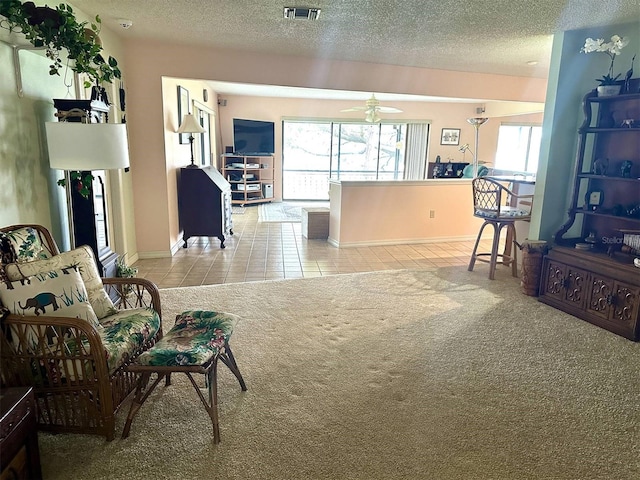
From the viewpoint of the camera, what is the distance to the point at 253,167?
8797 mm

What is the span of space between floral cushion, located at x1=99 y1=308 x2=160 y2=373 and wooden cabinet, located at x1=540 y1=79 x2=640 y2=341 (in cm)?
305

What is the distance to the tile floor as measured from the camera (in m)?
4.20

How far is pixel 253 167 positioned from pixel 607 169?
6.65 m

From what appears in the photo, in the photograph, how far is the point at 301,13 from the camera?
3.13 meters

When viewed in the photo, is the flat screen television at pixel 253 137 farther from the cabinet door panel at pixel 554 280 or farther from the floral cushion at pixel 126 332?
the floral cushion at pixel 126 332

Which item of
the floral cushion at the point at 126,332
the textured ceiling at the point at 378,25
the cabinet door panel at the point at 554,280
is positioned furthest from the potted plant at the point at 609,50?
the floral cushion at the point at 126,332

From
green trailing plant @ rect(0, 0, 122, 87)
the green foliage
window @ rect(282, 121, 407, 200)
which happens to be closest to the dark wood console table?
the green foliage

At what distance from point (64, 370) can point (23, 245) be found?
0.69 m

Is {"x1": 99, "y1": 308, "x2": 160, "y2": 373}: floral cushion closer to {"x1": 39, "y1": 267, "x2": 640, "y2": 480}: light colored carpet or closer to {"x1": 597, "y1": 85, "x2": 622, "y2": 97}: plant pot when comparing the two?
{"x1": 39, "y1": 267, "x2": 640, "y2": 480}: light colored carpet

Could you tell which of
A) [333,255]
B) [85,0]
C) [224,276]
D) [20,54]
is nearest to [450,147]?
[333,255]

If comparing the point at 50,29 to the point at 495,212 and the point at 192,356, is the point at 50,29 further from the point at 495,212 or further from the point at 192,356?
the point at 495,212

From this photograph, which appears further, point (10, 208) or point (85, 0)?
point (85, 0)

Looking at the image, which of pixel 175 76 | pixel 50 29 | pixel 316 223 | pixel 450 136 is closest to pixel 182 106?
pixel 175 76

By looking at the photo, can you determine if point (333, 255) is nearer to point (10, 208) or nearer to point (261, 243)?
point (261, 243)
